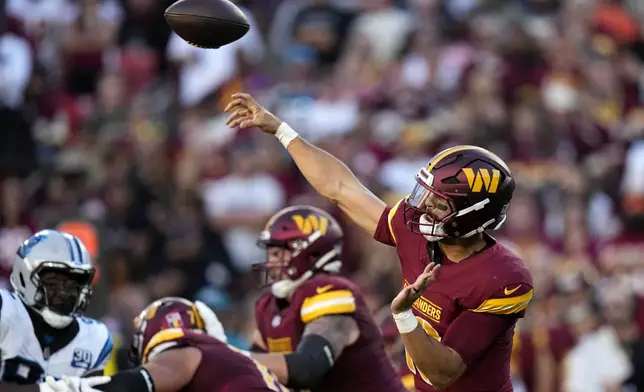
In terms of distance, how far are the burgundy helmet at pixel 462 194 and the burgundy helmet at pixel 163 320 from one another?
4.12ft

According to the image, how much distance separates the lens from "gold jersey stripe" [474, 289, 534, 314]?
5.18 m

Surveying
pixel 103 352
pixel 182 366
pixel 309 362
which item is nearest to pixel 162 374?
pixel 182 366

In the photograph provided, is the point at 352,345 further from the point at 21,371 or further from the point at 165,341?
the point at 21,371

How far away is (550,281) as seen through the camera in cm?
1088

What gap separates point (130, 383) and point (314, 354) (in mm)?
1228

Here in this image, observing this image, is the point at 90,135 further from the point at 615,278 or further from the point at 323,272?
the point at 323,272

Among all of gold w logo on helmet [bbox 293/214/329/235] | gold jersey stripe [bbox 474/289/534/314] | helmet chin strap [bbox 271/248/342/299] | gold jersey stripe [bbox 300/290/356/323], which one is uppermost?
gold w logo on helmet [bbox 293/214/329/235]

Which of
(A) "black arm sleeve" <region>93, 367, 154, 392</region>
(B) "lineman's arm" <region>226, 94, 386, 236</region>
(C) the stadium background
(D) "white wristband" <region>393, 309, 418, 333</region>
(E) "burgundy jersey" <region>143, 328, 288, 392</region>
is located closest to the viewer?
(D) "white wristband" <region>393, 309, 418, 333</region>

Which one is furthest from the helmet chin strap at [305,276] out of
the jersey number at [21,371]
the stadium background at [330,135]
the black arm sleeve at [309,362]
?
the stadium background at [330,135]

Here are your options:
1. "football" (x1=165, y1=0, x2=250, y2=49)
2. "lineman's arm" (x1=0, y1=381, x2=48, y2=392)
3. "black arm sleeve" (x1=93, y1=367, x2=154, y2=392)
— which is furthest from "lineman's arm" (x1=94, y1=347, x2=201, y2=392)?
"football" (x1=165, y1=0, x2=250, y2=49)

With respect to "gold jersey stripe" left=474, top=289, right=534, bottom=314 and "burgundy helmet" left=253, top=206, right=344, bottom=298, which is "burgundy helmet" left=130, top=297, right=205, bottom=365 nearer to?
"burgundy helmet" left=253, top=206, right=344, bottom=298

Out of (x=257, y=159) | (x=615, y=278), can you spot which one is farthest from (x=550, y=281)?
(x=257, y=159)

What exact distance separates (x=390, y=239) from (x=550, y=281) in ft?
17.6

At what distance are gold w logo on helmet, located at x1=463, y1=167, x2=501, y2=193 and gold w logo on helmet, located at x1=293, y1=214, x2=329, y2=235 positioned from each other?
173cm
